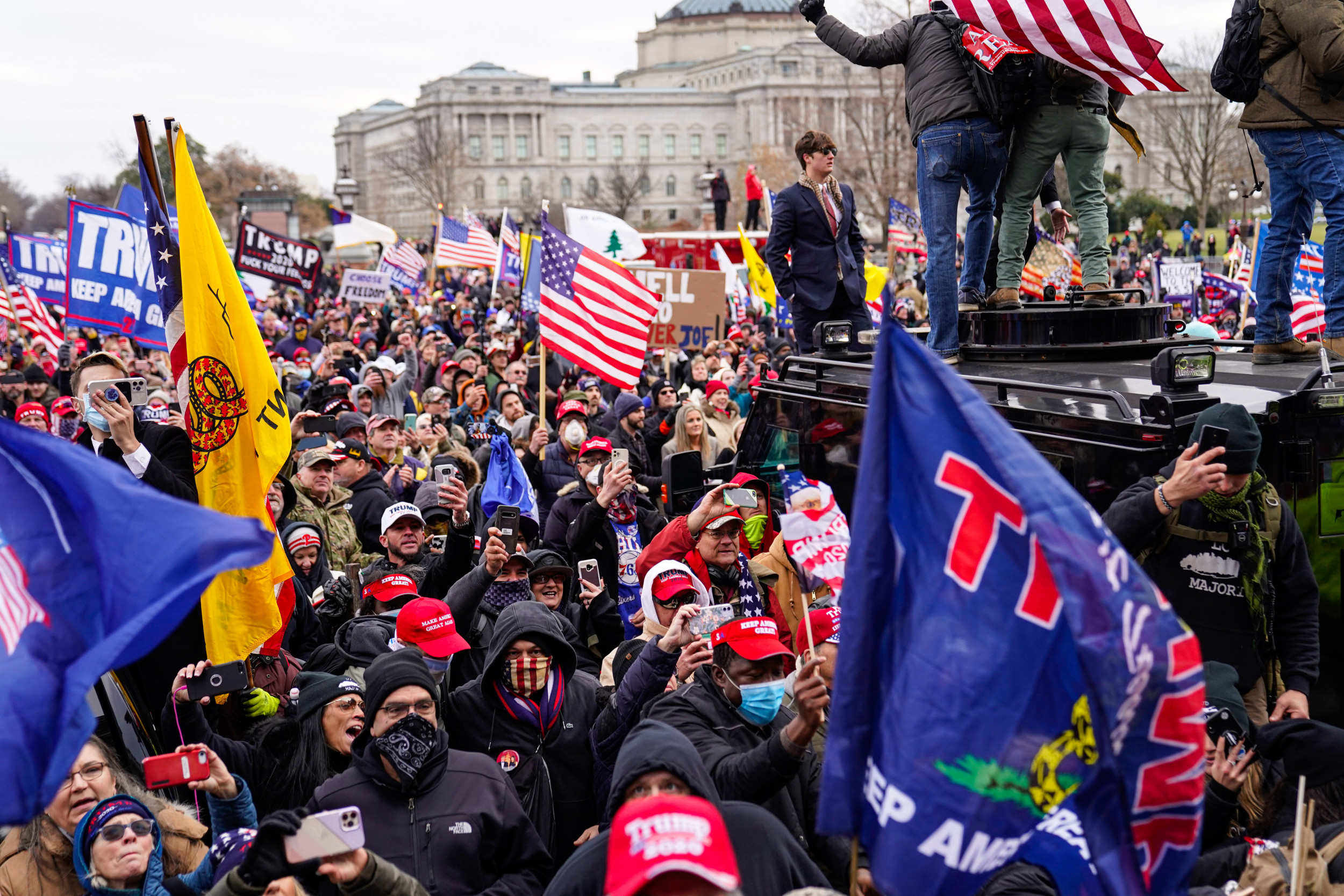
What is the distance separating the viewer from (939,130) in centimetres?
657

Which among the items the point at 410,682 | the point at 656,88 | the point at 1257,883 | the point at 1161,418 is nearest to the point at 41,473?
the point at 410,682

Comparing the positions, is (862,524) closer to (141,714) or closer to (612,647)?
(141,714)

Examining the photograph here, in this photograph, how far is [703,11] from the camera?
527 feet

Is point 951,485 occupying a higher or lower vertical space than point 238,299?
lower

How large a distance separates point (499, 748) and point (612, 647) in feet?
6.23

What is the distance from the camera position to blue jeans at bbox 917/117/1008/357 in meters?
6.41

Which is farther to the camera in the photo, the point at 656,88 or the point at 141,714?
the point at 656,88

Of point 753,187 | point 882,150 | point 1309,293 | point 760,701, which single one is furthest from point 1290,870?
point 882,150

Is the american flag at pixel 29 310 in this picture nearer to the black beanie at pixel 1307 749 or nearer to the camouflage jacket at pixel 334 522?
the camouflage jacket at pixel 334 522

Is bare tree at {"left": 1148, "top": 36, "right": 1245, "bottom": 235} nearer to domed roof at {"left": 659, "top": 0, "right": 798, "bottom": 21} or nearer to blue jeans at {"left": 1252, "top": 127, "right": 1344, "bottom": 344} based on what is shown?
blue jeans at {"left": 1252, "top": 127, "right": 1344, "bottom": 344}

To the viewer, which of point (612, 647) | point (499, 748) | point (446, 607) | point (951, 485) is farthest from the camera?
point (612, 647)

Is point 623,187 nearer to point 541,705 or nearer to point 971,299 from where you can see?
point 971,299

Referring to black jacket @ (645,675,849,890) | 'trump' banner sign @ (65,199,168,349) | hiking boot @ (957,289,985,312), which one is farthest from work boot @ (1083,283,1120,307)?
'trump' banner sign @ (65,199,168,349)

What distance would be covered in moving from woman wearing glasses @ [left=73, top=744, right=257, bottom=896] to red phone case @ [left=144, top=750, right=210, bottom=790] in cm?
5
